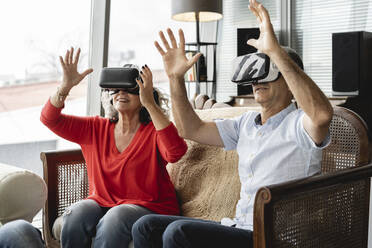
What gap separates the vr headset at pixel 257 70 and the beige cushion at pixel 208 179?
454 millimetres

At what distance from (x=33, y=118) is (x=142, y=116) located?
6.24ft

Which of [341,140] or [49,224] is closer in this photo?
[341,140]

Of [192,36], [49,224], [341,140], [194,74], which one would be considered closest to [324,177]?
[341,140]

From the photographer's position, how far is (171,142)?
1.93 meters

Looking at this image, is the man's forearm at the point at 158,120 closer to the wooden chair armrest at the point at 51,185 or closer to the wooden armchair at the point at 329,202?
the wooden chair armrest at the point at 51,185

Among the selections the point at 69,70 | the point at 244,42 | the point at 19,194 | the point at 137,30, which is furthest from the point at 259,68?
the point at 244,42

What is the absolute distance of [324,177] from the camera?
1.48 metres

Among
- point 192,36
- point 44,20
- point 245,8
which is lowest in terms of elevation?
point 44,20

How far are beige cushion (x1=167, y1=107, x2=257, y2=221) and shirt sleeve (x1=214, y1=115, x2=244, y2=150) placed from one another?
237 millimetres

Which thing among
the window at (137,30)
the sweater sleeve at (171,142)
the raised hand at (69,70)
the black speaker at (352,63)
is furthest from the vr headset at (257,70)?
the window at (137,30)

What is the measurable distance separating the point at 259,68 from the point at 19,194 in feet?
3.59

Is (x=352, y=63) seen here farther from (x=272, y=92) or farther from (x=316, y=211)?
(x=316, y=211)

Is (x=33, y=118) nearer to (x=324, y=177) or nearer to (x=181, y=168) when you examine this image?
(x=181, y=168)

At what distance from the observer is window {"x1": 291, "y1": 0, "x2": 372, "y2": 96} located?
459cm
